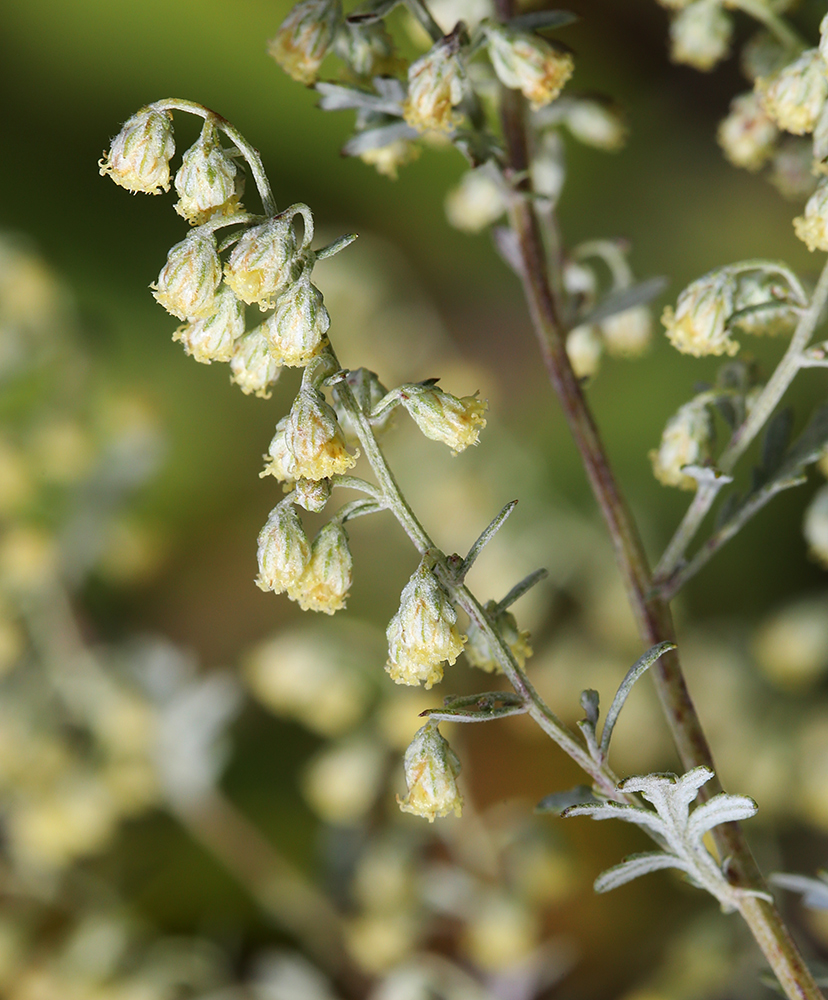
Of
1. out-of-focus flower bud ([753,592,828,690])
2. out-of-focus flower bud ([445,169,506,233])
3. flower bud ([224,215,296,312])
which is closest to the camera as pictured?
flower bud ([224,215,296,312])

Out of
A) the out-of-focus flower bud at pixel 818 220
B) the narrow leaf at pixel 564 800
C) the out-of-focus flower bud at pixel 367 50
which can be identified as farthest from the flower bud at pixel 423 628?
the out-of-focus flower bud at pixel 367 50

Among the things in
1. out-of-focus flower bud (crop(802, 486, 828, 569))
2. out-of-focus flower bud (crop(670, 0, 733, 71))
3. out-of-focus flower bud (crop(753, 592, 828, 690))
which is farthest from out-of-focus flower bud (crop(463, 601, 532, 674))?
out-of-focus flower bud (crop(753, 592, 828, 690))

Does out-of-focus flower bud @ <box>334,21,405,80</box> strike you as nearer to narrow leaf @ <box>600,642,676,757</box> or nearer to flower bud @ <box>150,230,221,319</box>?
flower bud @ <box>150,230,221,319</box>

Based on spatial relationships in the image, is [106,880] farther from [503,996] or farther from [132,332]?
[132,332]

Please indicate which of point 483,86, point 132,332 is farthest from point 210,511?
point 483,86

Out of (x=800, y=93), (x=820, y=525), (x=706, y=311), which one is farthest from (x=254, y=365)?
(x=820, y=525)

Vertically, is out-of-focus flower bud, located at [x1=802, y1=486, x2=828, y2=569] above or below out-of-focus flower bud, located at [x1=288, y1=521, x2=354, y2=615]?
below
